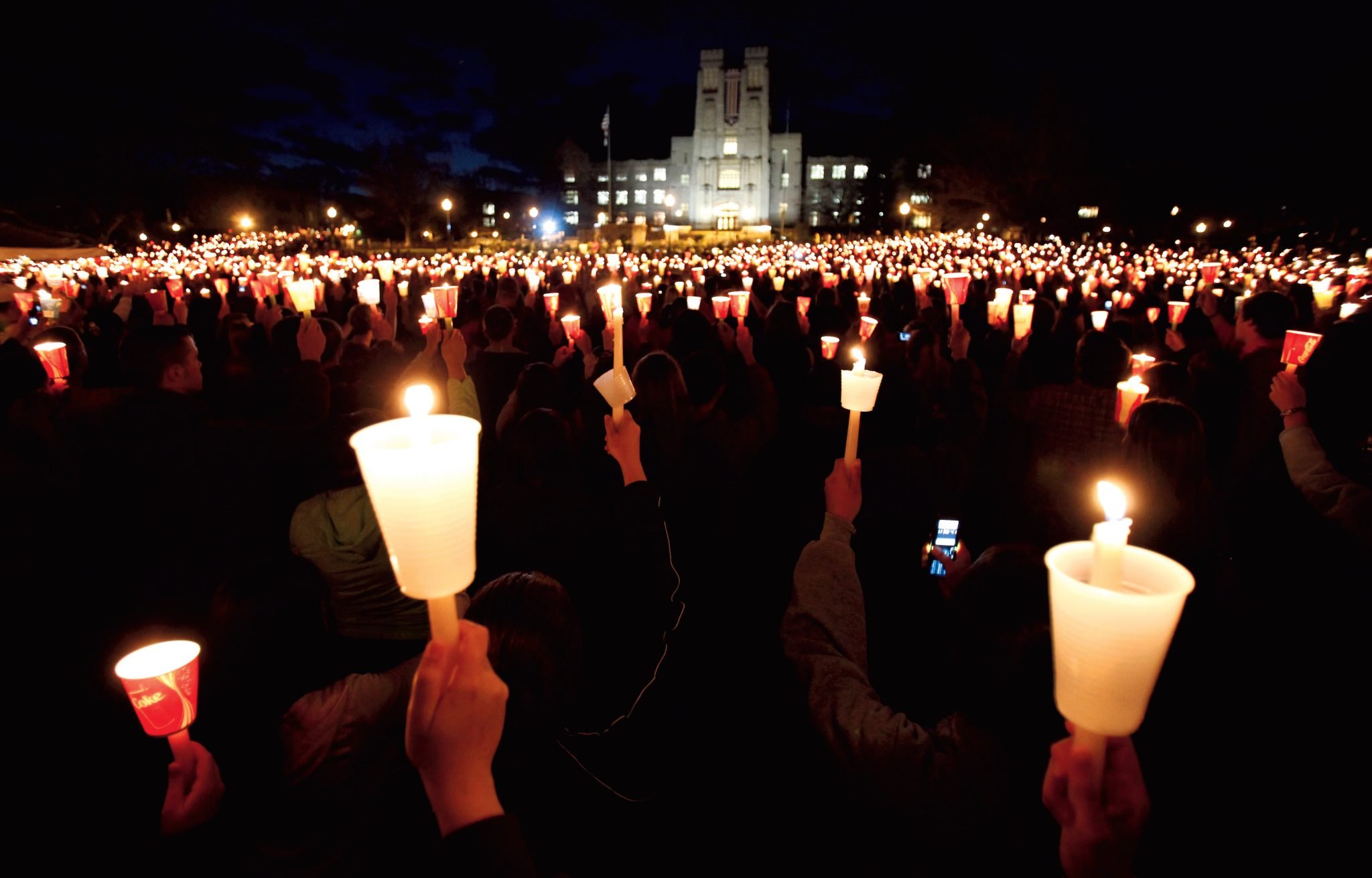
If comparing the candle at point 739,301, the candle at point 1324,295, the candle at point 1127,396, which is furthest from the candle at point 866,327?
the candle at point 1324,295

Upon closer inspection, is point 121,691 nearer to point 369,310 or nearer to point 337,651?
point 337,651

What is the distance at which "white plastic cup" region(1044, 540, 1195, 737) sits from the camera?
2.82ft

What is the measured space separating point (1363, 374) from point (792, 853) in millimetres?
3854

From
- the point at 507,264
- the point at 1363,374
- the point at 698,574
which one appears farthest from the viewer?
the point at 507,264

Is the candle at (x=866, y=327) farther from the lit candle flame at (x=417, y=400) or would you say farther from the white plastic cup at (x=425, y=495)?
the white plastic cup at (x=425, y=495)

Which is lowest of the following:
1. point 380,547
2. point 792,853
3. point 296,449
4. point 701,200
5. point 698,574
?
point 792,853

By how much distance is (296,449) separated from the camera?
331 cm

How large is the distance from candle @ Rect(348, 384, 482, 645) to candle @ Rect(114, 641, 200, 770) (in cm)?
105

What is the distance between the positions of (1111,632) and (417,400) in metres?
1.10

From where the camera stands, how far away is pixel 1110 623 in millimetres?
880

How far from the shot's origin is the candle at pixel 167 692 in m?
1.62

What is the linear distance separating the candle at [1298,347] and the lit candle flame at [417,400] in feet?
14.6

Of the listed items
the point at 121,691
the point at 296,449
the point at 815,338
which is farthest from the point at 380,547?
the point at 815,338

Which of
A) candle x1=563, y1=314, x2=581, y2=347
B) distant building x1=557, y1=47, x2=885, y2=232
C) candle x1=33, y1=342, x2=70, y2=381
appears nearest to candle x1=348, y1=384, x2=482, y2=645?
candle x1=33, y1=342, x2=70, y2=381
